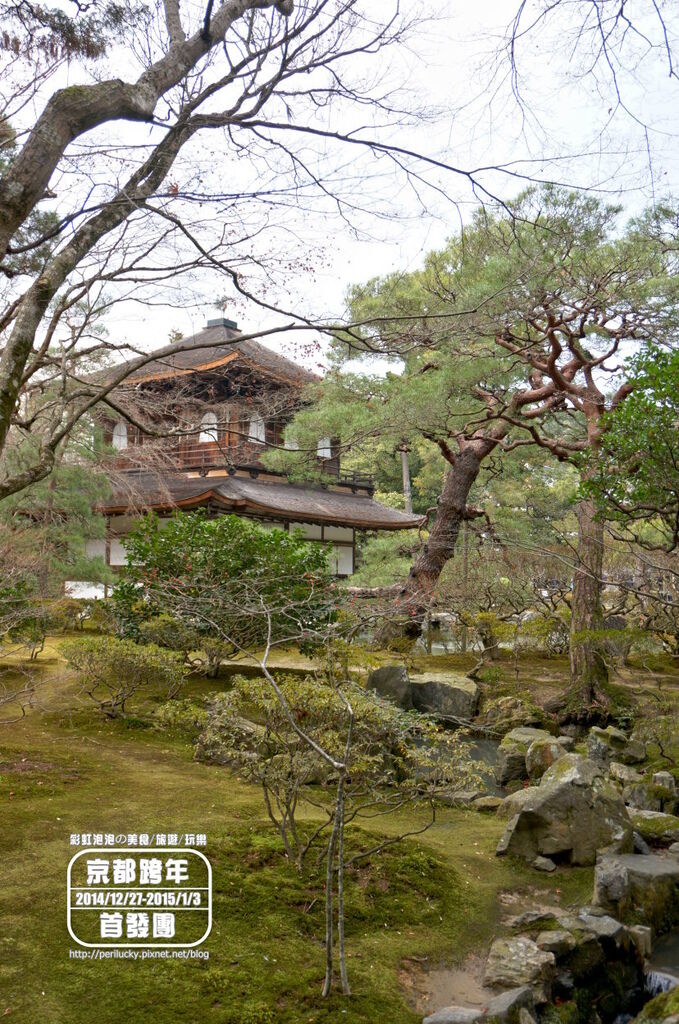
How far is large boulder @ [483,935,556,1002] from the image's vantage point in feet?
11.5

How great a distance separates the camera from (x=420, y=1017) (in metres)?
3.24

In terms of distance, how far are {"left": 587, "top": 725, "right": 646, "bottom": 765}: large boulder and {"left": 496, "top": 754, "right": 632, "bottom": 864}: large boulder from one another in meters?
2.65

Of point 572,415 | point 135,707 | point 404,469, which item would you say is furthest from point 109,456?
point 404,469

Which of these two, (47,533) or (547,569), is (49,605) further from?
(547,569)

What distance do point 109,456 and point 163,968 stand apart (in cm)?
1123

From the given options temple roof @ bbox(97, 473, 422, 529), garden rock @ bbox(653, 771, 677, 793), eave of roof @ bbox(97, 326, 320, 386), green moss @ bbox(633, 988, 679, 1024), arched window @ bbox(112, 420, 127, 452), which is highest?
eave of roof @ bbox(97, 326, 320, 386)

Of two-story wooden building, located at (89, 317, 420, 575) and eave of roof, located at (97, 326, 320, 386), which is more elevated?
eave of roof, located at (97, 326, 320, 386)

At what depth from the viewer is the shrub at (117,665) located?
765 centimetres

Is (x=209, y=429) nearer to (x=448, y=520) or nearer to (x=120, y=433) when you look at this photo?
(x=448, y=520)

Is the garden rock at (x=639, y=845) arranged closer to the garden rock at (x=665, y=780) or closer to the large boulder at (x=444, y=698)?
the garden rock at (x=665, y=780)

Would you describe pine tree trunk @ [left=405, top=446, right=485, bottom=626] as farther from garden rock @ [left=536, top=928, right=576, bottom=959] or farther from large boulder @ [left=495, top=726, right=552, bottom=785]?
garden rock @ [left=536, top=928, right=576, bottom=959]

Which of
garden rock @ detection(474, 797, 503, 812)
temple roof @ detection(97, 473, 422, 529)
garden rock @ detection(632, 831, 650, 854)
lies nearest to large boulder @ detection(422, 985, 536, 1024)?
garden rock @ detection(632, 831, 650, 854)

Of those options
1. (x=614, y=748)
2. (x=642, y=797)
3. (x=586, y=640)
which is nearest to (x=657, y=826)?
(x=642, y=797)

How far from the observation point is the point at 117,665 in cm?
776
